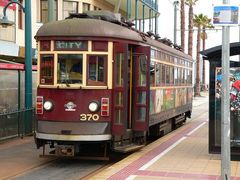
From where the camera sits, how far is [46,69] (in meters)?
11.9

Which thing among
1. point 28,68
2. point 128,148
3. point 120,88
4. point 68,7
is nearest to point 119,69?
point 120,88

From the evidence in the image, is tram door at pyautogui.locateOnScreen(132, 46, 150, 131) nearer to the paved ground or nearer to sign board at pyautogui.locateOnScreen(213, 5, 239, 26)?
the paved ground

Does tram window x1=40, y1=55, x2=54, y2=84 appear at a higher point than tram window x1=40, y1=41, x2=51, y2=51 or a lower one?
lower

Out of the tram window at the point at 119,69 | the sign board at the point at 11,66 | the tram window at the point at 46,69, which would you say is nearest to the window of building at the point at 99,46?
the tram window at the point at 119,69

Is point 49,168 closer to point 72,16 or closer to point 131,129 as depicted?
point 131,129

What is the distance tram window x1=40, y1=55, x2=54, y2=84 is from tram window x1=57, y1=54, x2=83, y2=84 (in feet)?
0.74

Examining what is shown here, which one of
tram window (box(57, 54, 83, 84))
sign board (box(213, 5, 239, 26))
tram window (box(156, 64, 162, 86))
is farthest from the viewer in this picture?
tram window (box(156, 64, 162, 86))

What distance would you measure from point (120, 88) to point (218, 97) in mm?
2217

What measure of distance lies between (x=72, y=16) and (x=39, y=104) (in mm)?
2482

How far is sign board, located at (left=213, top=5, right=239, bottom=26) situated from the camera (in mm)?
7598

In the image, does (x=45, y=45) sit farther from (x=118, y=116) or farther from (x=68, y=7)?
(x=68, y=7)

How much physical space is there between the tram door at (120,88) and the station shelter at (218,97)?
1817mm

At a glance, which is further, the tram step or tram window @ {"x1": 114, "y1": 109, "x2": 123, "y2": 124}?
the tram step

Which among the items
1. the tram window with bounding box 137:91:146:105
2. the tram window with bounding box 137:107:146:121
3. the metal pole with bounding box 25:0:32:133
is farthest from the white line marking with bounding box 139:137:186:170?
the metal pole with bounding box 25:0:32:133
